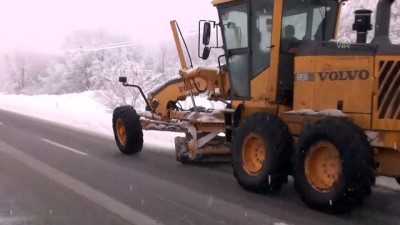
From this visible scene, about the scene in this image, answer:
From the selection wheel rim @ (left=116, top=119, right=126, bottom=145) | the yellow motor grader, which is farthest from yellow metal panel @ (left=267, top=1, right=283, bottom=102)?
wheel rim @ (left=116, top=119, right=126, bottom=145)

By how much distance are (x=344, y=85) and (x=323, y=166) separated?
0.94 meters

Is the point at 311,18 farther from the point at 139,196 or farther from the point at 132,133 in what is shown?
the point at 132,133

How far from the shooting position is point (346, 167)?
554cm

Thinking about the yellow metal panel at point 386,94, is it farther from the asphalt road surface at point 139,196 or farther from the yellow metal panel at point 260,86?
the yellow metal panel at point 260,86

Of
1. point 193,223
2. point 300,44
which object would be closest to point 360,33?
point 300,44

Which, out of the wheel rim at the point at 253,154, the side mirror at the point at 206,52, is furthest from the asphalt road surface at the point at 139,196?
the side mirror at the point at 206,52

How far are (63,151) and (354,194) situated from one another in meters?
6.65

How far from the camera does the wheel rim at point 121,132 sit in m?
10.5

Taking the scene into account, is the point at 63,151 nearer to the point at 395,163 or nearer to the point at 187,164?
the point at 187,164

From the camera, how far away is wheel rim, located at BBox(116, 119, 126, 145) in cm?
1046

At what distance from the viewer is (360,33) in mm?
6594

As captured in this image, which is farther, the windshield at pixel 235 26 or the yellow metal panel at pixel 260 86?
the windshield at pixel 235 26

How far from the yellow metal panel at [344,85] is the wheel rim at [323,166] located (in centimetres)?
53

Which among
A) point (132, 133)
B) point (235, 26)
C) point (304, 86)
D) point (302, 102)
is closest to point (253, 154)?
point (302, 102)
